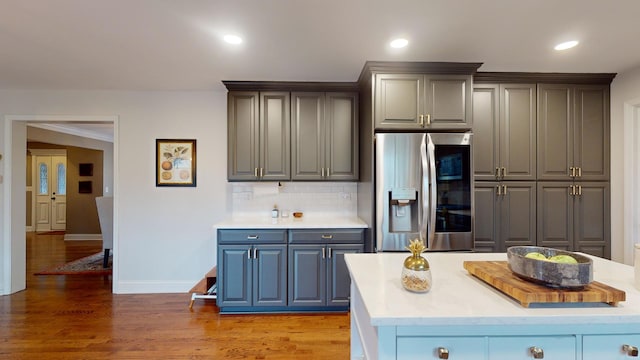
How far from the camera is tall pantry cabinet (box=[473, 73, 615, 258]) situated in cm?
293

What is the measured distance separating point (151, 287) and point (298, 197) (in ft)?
6.58

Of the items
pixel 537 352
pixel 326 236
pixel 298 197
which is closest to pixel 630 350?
pixel 537 352

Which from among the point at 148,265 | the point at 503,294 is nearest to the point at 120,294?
the point at 148,265

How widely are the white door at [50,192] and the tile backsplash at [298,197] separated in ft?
23.0

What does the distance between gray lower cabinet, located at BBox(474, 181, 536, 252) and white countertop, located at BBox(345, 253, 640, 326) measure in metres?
1.54

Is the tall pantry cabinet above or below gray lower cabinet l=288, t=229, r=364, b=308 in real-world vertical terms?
above

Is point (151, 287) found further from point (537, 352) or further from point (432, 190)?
point (537, 352)

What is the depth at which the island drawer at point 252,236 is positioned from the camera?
9.58ft

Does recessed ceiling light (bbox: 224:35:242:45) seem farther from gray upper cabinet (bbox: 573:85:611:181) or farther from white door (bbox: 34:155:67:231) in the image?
white door (bbox: 34:155:67:231)

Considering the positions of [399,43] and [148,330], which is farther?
[148,330]

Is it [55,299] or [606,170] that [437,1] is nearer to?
[606,170]

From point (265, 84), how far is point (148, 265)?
2.50m

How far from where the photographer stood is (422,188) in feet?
8.53

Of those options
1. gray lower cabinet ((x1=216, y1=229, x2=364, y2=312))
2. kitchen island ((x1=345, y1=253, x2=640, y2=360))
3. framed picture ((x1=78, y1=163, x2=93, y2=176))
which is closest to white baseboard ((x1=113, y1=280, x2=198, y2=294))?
gray lower cabinet ((x1=216, y1=229, x2=364, y2=312))
